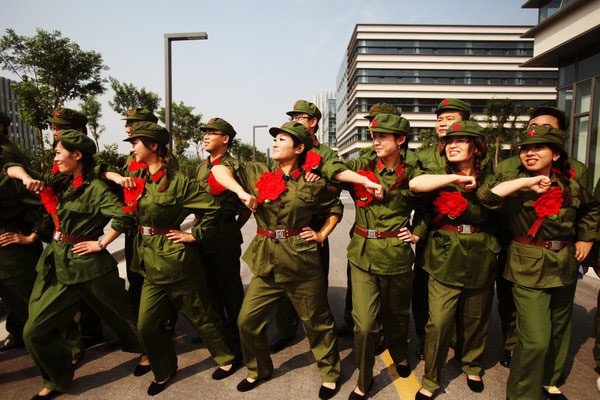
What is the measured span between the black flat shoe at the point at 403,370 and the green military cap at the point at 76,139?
3.37 metres

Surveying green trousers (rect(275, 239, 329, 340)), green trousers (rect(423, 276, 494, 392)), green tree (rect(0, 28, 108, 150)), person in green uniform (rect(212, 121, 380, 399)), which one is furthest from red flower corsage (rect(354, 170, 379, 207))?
green tree (rect(0, 28, 108, 150))

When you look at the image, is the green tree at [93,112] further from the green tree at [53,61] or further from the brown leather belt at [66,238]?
the brown leather belt at [66,238]

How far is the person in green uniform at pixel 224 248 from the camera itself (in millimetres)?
3461

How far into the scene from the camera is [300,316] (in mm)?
2848

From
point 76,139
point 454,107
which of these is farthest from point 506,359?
point 76,139

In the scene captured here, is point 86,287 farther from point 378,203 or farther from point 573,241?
point 573,241

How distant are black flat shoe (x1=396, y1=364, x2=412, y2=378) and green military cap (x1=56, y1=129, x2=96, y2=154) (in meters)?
3.37

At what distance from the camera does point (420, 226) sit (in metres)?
3.01

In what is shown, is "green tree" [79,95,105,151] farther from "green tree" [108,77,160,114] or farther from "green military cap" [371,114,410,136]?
"green military cap" [371,114,410,136]

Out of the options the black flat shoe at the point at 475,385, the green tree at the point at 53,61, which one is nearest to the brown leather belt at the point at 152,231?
the black flat shoe at the point at 475,385

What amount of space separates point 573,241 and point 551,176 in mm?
649

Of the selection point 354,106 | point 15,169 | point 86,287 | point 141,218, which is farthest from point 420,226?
point 354,106

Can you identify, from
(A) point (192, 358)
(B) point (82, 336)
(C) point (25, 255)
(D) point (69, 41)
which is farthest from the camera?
(D) point (69, 41)

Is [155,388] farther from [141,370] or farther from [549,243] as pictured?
[549,243]
